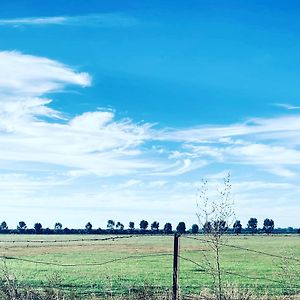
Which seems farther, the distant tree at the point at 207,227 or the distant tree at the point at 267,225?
the distant tree at the point at 267,225

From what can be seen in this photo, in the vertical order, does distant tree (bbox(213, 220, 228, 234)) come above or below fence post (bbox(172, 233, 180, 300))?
above

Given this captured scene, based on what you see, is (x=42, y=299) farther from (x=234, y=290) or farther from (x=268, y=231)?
(x=268, y=231)

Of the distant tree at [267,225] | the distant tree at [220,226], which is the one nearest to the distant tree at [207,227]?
the distant tree at [220,226]

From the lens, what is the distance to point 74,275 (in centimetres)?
3566

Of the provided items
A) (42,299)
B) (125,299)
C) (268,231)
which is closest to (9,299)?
(42,299)

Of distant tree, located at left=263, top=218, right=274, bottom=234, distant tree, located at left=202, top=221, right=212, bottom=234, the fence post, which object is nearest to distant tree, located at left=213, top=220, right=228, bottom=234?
distant tree, located at left=202, top=221, right=212, bottom=234

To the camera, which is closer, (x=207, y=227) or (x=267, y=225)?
(x=207, y=227)

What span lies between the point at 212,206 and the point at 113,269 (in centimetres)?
3128

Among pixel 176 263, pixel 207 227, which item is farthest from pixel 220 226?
pixel 176 263

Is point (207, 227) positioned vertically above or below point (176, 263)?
above

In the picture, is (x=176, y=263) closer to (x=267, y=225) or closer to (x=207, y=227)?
(x=207, y=227)

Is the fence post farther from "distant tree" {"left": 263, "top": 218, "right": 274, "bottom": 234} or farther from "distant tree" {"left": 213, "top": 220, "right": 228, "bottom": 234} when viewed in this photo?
"distant tree" {"left": 263, "top": 218, "right": 274, "bottom": 234}

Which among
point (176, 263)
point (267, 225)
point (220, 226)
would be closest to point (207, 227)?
point (220, 226)

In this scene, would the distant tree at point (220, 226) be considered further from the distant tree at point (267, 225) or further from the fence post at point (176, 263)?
the distant tree at point (267, 225)
